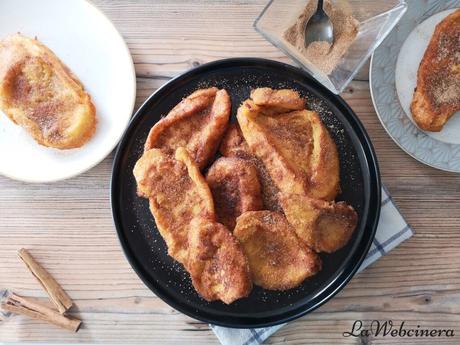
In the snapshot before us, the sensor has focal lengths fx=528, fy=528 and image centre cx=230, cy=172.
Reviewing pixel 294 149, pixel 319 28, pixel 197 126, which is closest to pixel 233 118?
pixel 197 126

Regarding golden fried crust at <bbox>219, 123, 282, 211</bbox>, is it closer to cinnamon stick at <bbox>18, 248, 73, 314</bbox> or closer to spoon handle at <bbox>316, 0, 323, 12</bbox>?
spoon handle at <bbox>316, 0, 323, 12</bbox>

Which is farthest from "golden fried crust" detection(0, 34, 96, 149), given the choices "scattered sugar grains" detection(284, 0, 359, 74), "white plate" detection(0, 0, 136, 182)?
"scattered sugar grains" detection(284, 0, 359, 74)

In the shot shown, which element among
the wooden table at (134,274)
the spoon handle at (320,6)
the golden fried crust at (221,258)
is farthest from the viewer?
the wooden table at (134,274)

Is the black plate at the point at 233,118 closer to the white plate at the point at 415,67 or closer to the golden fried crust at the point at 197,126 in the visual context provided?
the golden fried crust at the point at 197,126

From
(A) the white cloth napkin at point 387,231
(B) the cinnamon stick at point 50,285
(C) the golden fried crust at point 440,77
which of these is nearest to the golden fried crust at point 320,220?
(A) the white cloth napkin at point 387,231

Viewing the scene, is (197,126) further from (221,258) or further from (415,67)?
(415,67)

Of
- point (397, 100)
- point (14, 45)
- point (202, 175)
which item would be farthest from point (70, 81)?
point (397, 100)
